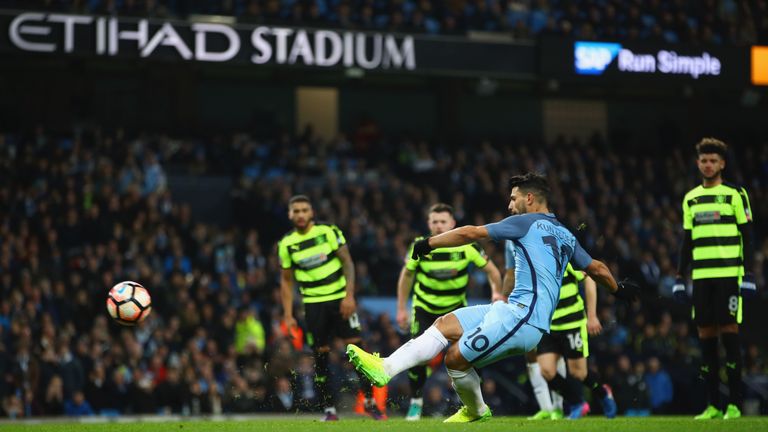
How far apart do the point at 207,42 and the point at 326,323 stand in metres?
11.7

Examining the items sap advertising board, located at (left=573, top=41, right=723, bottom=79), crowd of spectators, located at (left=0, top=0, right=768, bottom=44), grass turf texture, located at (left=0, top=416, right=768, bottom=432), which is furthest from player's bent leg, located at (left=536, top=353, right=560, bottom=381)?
sap advertising board, located at (left=573, top=41, right=723, bottom=79)

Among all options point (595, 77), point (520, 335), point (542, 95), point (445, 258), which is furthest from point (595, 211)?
point (520, 335)

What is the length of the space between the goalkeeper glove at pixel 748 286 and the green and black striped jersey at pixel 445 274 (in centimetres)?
287

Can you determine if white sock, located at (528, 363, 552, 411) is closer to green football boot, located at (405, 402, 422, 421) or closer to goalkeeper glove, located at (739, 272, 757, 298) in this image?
green football boot, located at (405, 402, 422, 421)

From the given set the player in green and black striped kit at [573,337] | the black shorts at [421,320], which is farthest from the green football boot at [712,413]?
the black shorts at [421,320]

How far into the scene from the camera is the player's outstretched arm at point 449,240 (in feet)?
26.5

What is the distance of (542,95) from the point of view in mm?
33062

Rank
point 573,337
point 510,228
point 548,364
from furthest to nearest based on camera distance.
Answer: point 548,364 → point 573,337 → point 510,228

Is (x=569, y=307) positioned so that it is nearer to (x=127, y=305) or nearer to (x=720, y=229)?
(x=720, y=229)

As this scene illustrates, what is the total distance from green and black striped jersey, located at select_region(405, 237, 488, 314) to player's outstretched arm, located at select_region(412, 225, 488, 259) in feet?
13.5

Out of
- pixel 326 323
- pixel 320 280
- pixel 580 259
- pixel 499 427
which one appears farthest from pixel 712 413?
pixel 320 280

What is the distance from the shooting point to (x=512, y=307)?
8.46m

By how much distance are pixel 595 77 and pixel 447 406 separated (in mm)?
11396

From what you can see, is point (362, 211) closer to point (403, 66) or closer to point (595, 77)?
point (403, 66)
